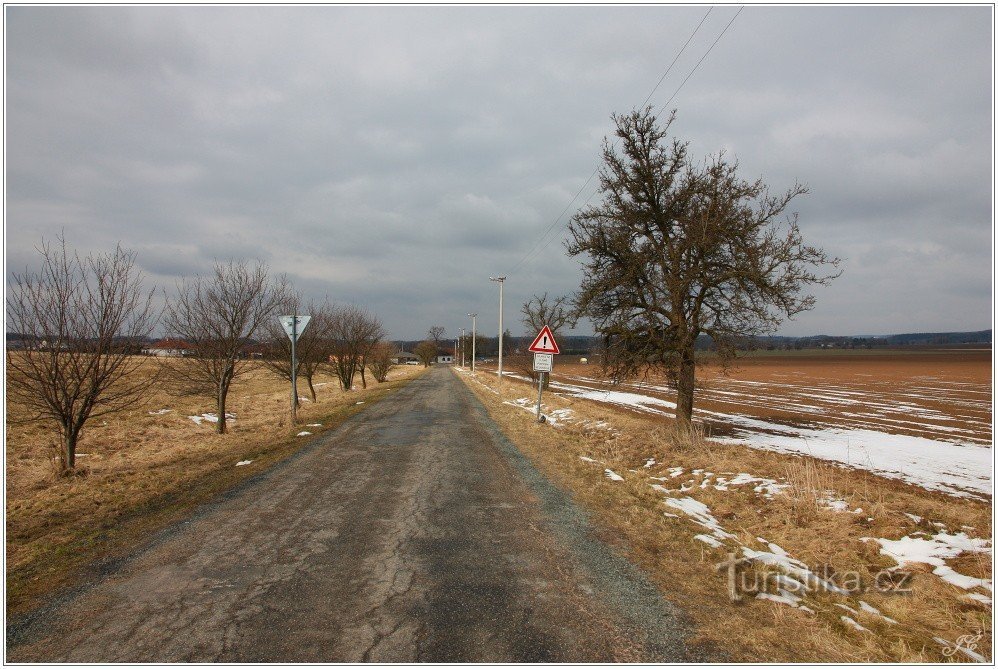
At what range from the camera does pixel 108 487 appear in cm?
706

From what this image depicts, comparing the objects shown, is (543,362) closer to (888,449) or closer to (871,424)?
(888,449)

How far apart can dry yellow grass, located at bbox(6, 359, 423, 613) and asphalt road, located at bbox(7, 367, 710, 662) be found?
1.63 ft

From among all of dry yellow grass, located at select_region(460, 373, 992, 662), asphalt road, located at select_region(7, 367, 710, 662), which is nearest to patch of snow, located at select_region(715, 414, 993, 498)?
dry yellow grass, located at select_region(460, 373, 992, 662)

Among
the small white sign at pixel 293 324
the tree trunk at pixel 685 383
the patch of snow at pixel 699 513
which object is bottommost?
the patch of snow at pixel 699 513

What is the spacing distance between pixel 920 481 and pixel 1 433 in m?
15.0

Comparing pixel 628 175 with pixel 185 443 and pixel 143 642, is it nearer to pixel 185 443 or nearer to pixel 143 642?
pixel 143 642

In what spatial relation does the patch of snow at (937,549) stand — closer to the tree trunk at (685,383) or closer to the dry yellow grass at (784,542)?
the dry yellow grass at (784,542)

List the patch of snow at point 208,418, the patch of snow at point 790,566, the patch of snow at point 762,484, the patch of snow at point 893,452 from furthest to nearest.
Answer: the patch of snow at point 208,418, the patch of snow at point 893,452, the patch of snow at point 762,484, the patch of snow at point 790,566

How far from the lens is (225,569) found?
4133 millimetres

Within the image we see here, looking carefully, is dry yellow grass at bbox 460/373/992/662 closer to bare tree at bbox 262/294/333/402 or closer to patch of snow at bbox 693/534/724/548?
patch of snow at bbox 693/534/724/548

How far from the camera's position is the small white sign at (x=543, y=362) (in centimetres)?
1378

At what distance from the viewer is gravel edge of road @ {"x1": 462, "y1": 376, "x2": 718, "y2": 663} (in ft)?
10.3

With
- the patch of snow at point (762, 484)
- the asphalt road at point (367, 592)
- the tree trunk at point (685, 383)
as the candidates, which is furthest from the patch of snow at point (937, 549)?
the tree trunk at point (685, 383)

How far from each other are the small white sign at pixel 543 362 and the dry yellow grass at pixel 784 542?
3568mm
